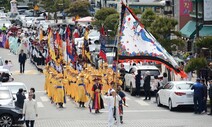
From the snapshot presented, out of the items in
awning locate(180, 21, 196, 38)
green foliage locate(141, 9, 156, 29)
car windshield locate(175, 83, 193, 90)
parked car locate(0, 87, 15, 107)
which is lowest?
car windshield locate(175, 83, 193, 90)

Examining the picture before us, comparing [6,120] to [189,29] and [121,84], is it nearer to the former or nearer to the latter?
[121,84]

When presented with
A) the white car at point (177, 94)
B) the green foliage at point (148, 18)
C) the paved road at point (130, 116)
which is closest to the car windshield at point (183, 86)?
the white car at point (177, 94)

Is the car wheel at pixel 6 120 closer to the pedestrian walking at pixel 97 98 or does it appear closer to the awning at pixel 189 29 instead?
the pedestrian walking at pixel 97 98

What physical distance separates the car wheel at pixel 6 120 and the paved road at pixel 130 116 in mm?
1692

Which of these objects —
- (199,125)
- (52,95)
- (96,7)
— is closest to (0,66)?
(52,95)

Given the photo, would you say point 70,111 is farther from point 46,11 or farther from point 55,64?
point 46,11

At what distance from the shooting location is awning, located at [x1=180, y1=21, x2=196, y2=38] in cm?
5395

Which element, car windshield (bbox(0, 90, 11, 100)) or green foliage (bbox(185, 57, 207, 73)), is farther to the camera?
green foliage (bbox(185, 57, 207, 73))

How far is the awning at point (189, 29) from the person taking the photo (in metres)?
54.0

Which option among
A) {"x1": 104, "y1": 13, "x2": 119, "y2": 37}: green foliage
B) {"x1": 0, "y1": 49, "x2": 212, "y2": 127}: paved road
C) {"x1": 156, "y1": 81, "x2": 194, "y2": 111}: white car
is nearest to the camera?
{"x1": 0, "y1": 49, "x2": 212, "y2": 127}: paved road

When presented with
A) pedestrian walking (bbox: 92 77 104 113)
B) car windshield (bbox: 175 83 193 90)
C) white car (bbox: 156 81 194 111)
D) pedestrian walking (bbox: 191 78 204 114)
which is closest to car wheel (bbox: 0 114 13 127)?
pedestrian walking (bbox: 92 77 104 113)

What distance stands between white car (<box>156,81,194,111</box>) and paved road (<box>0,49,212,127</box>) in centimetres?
38

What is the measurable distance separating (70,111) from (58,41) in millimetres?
10057

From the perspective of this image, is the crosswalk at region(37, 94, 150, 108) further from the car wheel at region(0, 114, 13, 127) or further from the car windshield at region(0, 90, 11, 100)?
the car wheel at region(0, 114, 13, 127)
